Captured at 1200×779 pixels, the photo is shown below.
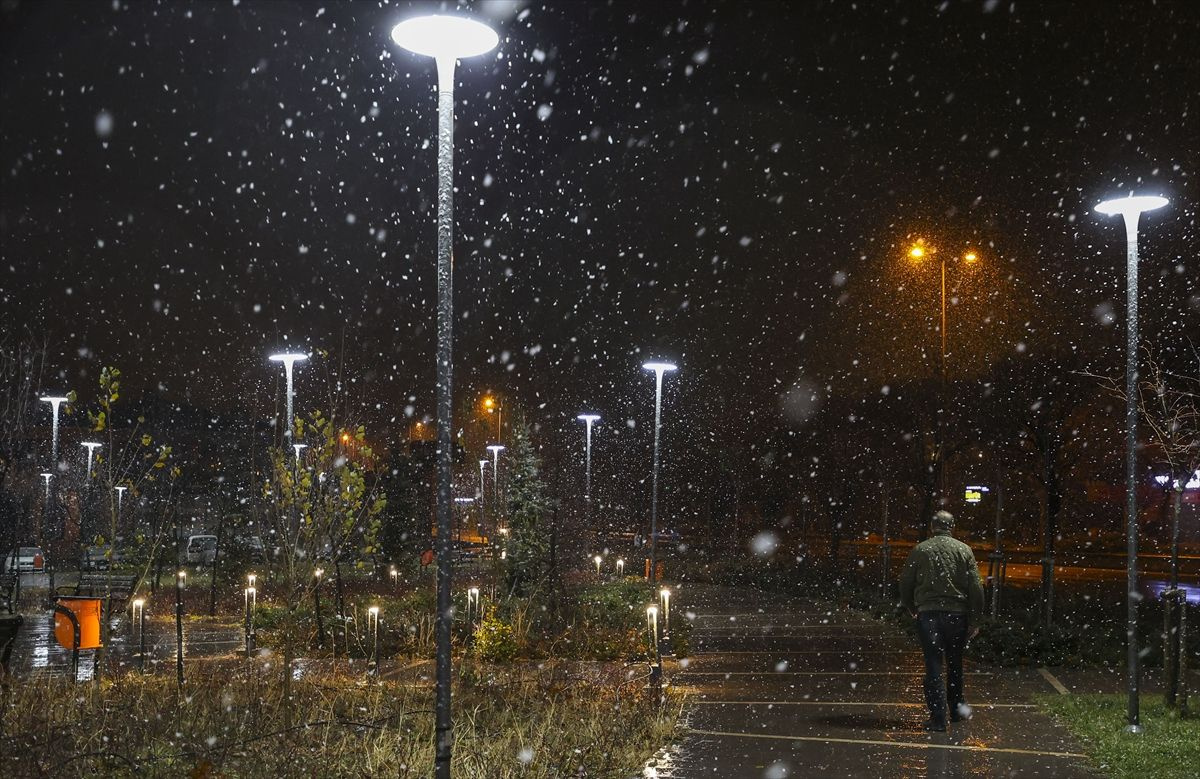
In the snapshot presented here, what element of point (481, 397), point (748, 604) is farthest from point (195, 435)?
point (748, 604)

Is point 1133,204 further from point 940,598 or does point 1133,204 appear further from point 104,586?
point 104,586

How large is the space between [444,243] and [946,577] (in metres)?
5.43

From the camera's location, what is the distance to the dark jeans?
33.1 feet

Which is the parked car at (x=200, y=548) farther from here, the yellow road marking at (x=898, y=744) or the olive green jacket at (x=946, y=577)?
the olive green jacket at (x=946, y=577)

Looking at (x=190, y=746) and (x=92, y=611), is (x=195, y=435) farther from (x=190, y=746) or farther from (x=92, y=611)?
(x=190, y=746)

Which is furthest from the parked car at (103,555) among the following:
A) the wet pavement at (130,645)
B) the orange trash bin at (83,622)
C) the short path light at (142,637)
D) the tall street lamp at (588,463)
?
the tall street lamp at (588,463)

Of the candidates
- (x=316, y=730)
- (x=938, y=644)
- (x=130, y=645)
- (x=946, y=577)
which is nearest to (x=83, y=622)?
(x=130, y=645)

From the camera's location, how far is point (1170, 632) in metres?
11.5

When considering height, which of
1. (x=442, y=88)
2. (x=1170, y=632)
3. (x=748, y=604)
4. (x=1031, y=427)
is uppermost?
(x=442, y=88)

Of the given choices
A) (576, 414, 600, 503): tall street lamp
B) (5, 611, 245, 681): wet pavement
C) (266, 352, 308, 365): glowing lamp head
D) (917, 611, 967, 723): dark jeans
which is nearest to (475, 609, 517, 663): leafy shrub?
(5, 611, 245, 681): wet pavement

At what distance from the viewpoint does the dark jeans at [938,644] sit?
1010 cm

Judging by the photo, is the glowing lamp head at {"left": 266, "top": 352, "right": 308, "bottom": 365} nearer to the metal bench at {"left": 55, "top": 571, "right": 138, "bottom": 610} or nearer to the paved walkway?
the metal bench at {"left": 55, "top": 571, "right": 138, "bottom": 610}

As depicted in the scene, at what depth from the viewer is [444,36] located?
7266 millimetres

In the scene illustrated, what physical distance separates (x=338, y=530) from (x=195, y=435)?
44.7 meters
